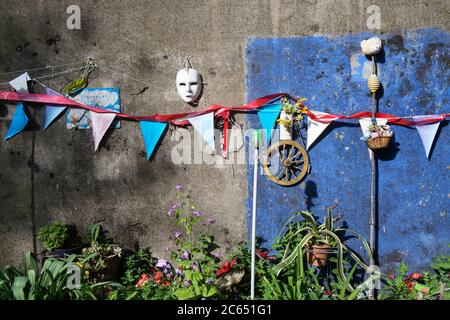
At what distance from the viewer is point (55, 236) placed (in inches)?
198

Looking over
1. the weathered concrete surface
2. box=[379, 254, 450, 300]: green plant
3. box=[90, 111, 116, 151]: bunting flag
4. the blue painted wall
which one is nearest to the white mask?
the weathered concrete surface

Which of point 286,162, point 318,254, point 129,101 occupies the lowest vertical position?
point 318,254

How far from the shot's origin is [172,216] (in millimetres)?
5270

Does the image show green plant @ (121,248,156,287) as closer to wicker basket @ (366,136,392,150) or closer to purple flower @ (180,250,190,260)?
purple flower @ (180,250,190,260)

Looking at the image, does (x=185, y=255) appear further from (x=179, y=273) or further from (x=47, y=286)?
(x=47, y=286)

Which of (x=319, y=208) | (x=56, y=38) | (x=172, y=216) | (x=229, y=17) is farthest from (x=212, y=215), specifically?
(x=56, y=38)

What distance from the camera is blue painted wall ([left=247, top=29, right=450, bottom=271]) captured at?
16.5ft

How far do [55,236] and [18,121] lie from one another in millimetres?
1275

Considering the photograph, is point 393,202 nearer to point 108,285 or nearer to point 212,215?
point 212,215

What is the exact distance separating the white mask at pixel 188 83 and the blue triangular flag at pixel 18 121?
1.65 metres

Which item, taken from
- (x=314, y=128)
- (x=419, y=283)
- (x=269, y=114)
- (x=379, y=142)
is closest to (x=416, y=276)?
(x=419, y=283)

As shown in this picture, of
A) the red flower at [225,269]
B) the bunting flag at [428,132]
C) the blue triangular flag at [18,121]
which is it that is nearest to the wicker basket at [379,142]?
the bunting flag at [428,132]

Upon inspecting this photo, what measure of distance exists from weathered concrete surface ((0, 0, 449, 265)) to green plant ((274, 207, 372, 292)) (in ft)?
1.75
